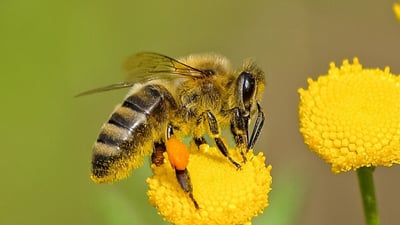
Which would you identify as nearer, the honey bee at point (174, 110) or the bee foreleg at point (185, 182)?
the bee foreleg at point (185, 182)

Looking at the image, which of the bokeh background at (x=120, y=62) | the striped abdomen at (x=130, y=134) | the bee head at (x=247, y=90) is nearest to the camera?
the striped abdomen at (x=130, y=134)

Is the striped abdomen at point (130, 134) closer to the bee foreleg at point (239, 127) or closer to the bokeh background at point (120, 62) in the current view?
the bee foreleg at point (239, 127)

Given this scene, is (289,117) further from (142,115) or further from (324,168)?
(142,115)

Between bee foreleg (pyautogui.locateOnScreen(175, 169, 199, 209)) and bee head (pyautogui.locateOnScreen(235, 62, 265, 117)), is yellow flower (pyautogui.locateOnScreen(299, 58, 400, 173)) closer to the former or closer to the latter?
bee head (pyautogui.locateOnScreen(235, 62, 265, 117))

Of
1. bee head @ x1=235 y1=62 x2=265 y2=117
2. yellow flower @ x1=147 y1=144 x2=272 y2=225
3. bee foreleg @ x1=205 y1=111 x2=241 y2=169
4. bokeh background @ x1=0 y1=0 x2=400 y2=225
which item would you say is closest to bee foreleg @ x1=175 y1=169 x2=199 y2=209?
yellow flower @ x1=147 y1=144 x2=272 y2=225

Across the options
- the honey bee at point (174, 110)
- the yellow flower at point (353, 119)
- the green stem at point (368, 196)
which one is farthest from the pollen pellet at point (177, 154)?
the green stem at point (368, 196)

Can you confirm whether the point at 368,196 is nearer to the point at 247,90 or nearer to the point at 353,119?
the point at 353,119

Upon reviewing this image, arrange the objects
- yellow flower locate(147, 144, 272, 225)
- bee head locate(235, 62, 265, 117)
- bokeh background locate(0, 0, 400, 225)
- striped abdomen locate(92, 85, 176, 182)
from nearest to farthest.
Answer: yellow flower locate(147, 144, 272, 225)
striped abdomen locate(92, 85, 176, 182)
bee head locate(235, 62, 265, 117)
bokeh background locate(0, 0, 400, 225)
